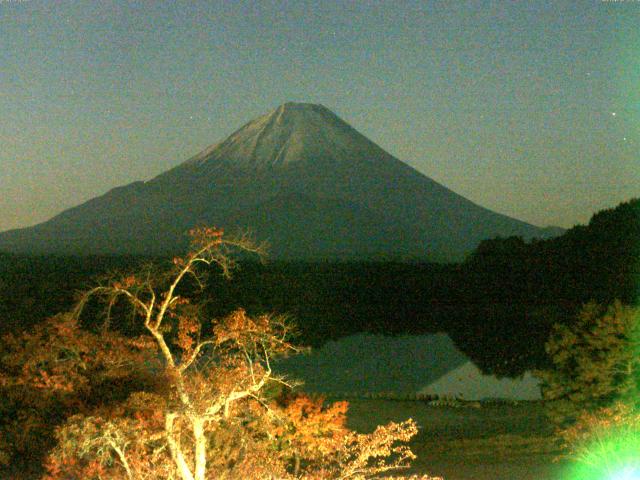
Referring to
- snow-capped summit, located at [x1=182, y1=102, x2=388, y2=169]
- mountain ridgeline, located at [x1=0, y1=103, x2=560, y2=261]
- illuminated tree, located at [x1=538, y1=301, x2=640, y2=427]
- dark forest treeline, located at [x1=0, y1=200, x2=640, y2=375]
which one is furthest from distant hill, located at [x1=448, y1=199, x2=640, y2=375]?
snow-capped summit, located at [x1=182, y1=102, x2=388, y2=169]

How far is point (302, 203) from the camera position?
122000mm

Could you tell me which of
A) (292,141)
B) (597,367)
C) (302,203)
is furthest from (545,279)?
(292,141)

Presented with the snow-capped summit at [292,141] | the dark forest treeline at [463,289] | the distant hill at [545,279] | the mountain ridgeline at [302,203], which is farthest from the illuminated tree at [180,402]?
the snow-capped summit at [292,141]

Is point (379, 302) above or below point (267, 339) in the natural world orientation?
below

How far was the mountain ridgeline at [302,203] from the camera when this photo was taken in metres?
111

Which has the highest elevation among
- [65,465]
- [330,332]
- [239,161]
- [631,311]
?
[239,161]

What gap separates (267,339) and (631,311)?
556 cm

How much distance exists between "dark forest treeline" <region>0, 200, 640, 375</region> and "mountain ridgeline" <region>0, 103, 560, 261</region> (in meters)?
57.3

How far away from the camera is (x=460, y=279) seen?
43.6 meters

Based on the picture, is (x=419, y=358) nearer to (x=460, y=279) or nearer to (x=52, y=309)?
(x=52, y=309)

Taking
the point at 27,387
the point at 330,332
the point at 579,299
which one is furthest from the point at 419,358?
the point at 27,387

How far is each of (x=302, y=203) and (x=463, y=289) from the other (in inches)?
3156

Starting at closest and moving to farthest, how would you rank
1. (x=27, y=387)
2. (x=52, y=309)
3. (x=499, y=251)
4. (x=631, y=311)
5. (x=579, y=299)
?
(x=27, y=387) → (x=631, y=311) → (x=52, y=309) → (x=579, y=299) → (x=499, y=251)

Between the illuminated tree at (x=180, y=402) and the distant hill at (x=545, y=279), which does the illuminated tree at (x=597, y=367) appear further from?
the distant hill at (x=545, y=279)
